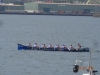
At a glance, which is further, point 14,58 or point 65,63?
point 14,58

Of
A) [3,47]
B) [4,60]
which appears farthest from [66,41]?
[4,60]

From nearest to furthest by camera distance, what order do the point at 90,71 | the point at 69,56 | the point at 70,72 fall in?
the point at 90,71 → the point at 70,72 → the point at 69,56

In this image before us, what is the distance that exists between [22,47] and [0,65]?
1431 centimetres

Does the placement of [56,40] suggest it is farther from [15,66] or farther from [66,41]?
[15,66]

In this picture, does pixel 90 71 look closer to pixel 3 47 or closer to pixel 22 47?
pixel 22 47

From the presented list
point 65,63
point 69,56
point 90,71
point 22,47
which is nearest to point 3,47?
point 22,47

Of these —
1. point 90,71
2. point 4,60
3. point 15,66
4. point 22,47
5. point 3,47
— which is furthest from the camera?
point 3,47

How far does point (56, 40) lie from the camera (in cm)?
9094

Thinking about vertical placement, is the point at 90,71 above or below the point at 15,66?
above

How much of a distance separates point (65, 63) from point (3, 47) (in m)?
17.8

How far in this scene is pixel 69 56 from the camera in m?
65.5

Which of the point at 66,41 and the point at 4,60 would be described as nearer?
the point at 4,60

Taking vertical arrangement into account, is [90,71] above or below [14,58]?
above

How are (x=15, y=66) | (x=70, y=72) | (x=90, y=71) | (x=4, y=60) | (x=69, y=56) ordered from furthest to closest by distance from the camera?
(x=69, y=56) < (x=4, y=60) < (x=15, y=66) < (x=70, y=72) < (x=90, y=71)
